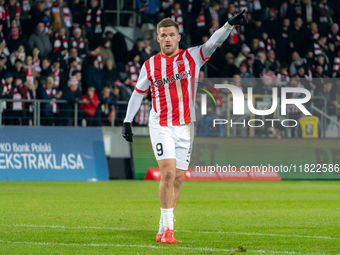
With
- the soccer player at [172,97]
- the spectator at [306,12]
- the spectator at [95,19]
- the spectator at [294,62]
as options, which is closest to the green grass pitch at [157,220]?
the soccer player at [172,97]

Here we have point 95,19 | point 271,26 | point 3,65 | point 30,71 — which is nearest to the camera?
point 3,65

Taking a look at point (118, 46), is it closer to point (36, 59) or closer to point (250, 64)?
point (36, 59)

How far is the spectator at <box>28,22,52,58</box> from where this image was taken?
65.0 feet

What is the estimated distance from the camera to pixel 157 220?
28.4 ft

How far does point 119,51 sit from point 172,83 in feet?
49.3

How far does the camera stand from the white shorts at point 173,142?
22.1ft

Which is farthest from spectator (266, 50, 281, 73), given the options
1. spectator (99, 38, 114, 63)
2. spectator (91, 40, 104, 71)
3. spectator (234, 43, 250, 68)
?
spectator (91, 40, 104, 71)

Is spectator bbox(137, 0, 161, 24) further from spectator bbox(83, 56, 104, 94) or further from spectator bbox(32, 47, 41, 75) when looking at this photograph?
spectator bbox(32, 47, 41, 75)

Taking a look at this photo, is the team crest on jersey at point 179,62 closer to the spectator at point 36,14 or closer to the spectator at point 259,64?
the spectator at point 36,14

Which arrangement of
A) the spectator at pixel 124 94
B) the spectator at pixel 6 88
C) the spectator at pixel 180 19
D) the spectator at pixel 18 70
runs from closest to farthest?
the spectator at pixel 6 88 → the spectator at pixel 18 70 → the spectator at pixel 124 94 → the spectator at pixel 180 19

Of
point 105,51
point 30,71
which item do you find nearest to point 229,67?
point 105,51

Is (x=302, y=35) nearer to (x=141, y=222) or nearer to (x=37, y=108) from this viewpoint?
(x=37, y=108)

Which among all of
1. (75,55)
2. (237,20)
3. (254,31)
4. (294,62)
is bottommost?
(294,62)

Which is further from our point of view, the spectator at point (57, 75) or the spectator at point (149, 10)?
the spectator at point (149, 10)
